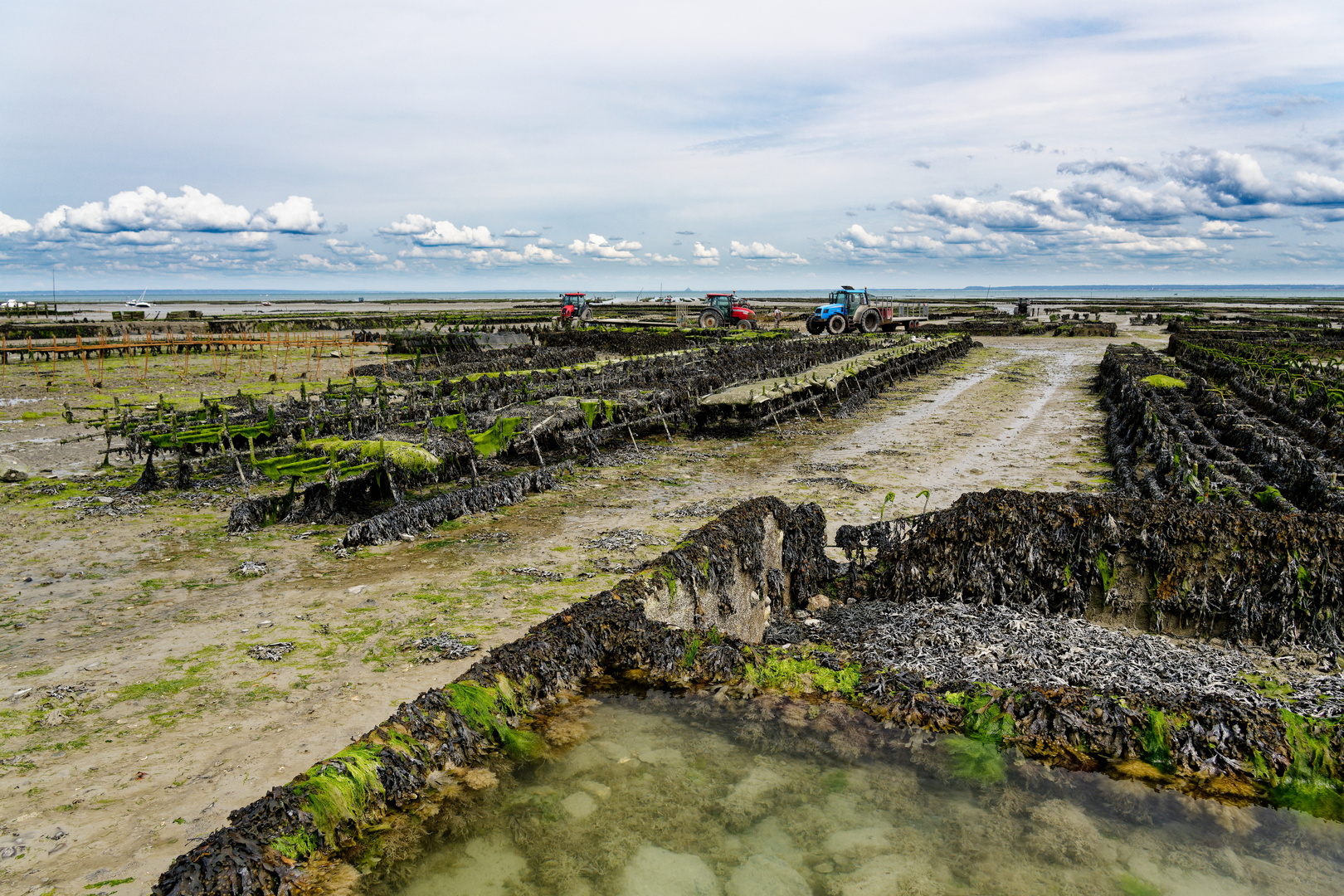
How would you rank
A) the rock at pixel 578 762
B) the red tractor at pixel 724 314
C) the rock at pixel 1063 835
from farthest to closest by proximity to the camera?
the red tractor at pixel 724 314 → the rock at pixel 578 762 → the rock at pixel 1063 835

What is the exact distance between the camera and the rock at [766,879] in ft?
8.94

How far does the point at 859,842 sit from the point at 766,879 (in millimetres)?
489

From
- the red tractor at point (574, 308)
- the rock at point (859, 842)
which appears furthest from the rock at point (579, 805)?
the red tractor at point (574, 308)

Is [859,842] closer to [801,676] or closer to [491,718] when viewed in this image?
[801,676]

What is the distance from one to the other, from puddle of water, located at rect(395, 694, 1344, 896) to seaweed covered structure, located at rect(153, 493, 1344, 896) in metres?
0.10

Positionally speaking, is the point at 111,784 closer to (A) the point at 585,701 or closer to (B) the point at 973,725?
(A) the point at 585,701

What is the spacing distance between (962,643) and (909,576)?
3.79 ft

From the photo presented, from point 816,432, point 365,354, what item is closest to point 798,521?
point 816,432

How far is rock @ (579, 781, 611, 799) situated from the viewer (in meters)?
3.28

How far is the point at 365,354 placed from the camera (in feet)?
111

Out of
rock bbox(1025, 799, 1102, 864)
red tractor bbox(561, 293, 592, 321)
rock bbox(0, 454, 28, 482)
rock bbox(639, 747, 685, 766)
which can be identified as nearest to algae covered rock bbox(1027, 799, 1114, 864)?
rock bbox(1025, 799, 1102, 864)

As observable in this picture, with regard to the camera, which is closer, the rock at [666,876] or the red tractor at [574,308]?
the rock at [666,876]

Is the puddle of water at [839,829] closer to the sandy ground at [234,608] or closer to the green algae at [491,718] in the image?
the green algae at [491,718]

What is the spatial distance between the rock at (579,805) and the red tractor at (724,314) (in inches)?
1419
